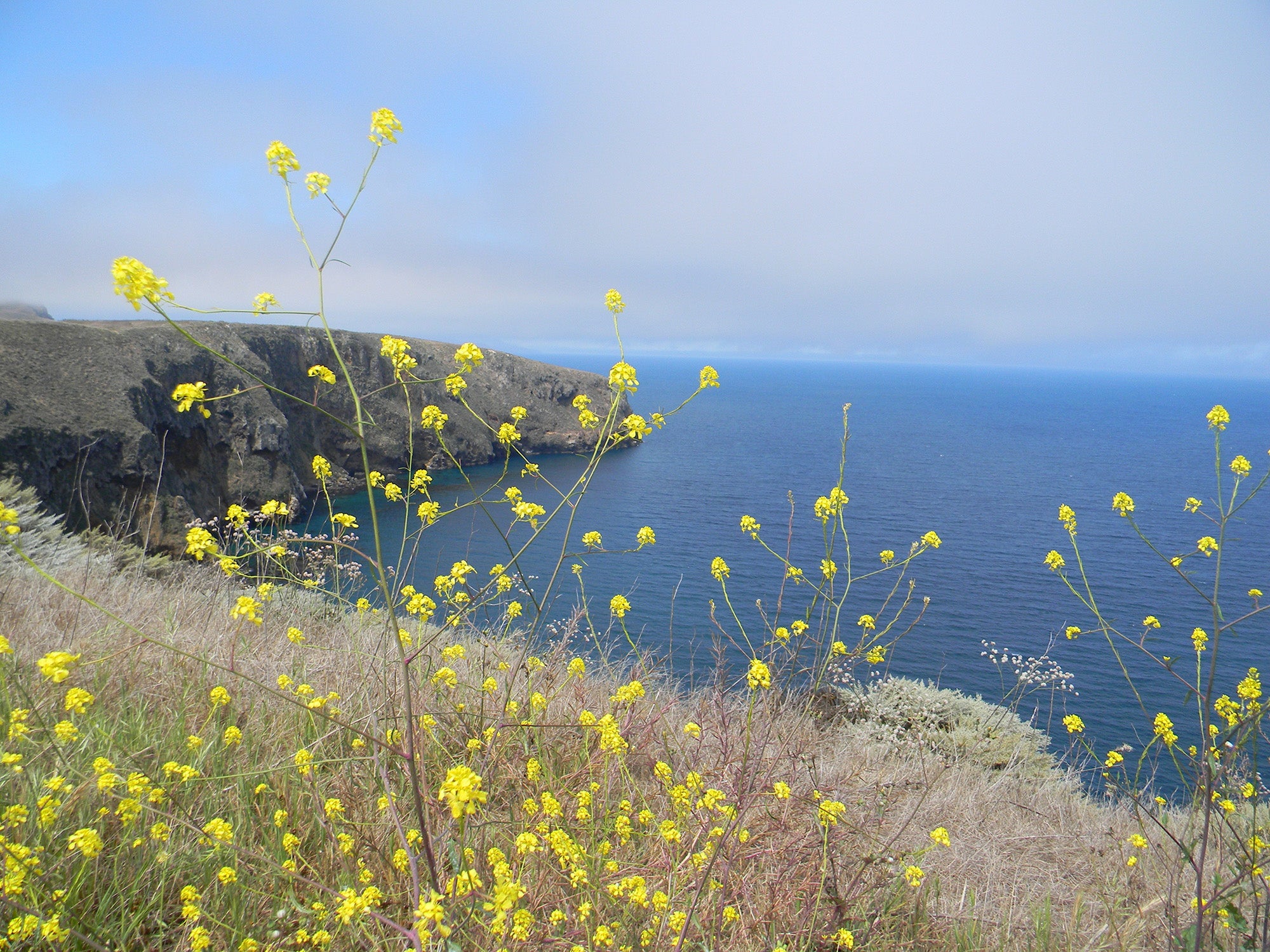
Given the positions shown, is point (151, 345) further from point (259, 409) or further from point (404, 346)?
point (404, 346)

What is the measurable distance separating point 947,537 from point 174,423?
135 ft

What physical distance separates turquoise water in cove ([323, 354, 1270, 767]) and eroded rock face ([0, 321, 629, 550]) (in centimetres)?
563

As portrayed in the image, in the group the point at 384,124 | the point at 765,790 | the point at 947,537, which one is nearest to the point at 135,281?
the point at 384,124

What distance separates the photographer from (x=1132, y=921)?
8.83ft

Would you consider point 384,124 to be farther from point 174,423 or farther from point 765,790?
point 174,423

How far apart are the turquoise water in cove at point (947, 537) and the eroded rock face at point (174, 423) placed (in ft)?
18.5

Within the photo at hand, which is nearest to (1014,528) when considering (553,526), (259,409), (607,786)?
(553,526)

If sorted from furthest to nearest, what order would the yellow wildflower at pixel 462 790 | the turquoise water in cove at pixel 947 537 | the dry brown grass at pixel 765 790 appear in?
the turquoise water in cove at pixel 947 537, the dry brown grass at pixel 765 790, the yellow wildflower at pixel 462 790

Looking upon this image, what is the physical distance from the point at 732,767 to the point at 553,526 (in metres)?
28.4

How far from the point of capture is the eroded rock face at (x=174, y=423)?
2380 centimetres

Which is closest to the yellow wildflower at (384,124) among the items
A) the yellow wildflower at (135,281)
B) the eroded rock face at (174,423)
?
the yellow wildflower at (135,281)

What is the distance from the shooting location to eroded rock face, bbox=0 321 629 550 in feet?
78.1

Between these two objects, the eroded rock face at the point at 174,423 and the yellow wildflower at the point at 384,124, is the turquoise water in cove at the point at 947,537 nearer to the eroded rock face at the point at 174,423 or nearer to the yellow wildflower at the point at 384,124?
the yellow wildflower at the point at 384,124

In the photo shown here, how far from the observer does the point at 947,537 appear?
35625mm
